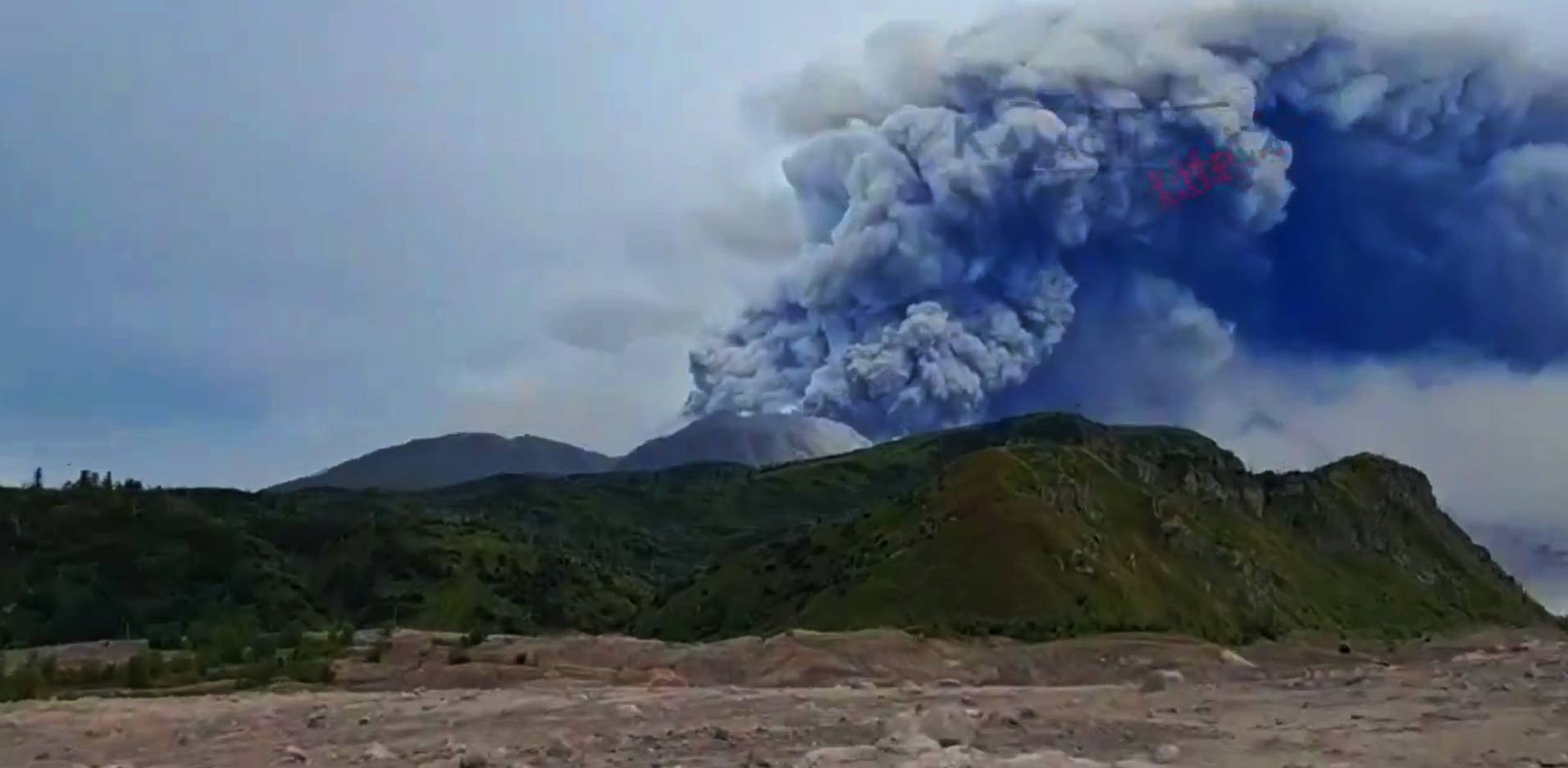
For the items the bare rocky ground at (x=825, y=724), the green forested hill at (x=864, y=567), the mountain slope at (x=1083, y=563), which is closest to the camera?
the bare rocky ground at (x=825, y=724)

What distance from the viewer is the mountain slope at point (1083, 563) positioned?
83.1 m

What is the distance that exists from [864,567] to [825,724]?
2792 inches

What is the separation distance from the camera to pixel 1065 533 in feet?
302

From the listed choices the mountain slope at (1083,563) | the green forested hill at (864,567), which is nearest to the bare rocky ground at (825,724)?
the green forested hill at (864,567)

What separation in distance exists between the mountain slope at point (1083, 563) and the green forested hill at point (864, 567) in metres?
0.21

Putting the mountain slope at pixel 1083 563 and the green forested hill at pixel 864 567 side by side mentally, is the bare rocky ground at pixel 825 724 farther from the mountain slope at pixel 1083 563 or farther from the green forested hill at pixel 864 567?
the mountain slope at pixel 1083 563

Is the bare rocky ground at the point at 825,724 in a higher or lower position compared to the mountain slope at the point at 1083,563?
lower

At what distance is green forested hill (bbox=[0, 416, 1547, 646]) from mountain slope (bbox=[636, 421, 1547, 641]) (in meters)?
0.21

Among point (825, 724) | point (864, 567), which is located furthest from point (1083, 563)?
point (825, 724)

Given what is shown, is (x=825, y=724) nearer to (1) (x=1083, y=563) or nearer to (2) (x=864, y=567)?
(2) (x=864, y=567)

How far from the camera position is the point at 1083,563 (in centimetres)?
8981

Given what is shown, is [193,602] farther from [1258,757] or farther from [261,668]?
[1258,757]

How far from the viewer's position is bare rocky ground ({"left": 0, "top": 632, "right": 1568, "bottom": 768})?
49.5 feet

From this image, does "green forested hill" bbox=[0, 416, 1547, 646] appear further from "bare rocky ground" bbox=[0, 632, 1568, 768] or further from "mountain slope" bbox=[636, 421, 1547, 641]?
"bare rocky ground" bbox=[0, 632, 1568, 768]
